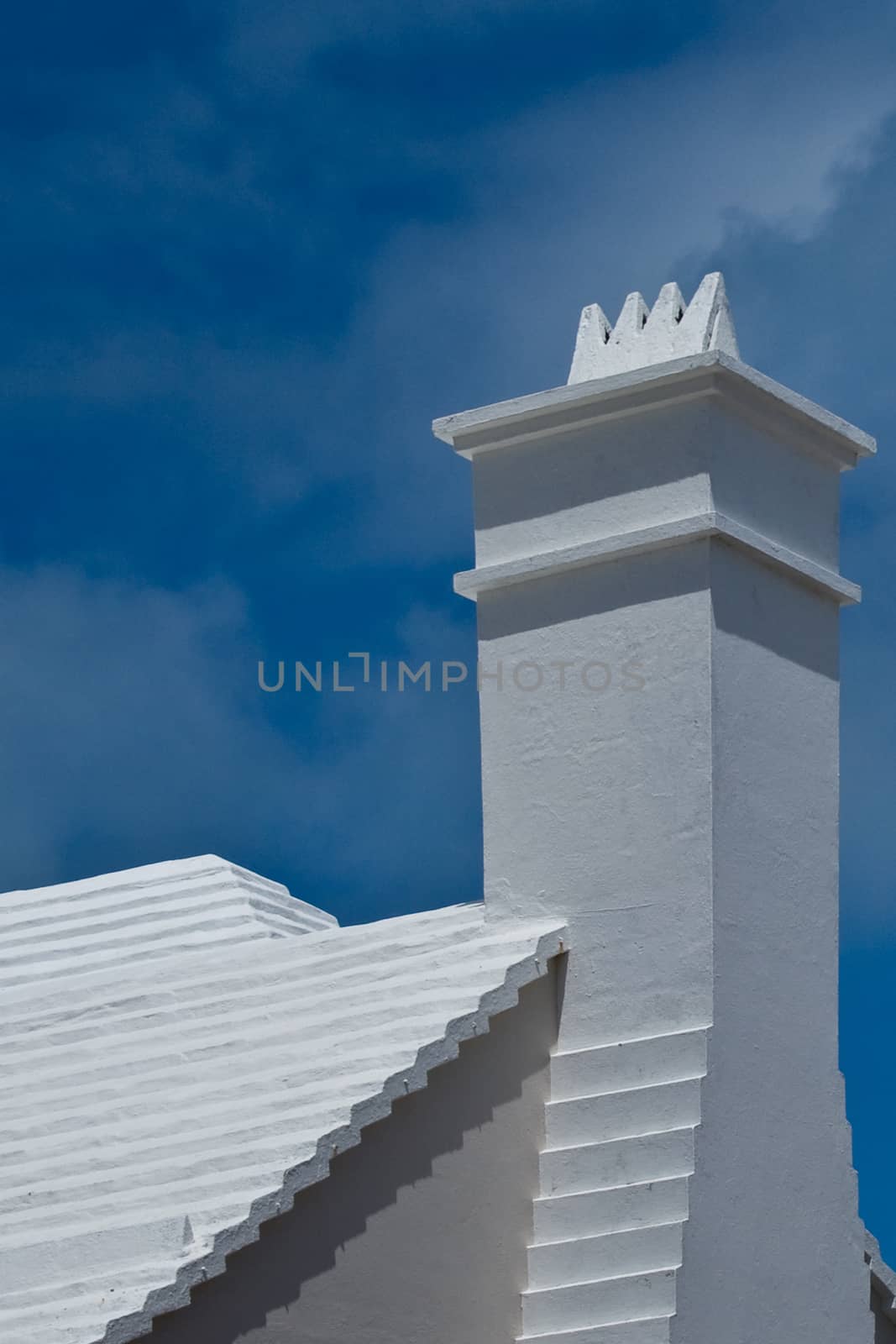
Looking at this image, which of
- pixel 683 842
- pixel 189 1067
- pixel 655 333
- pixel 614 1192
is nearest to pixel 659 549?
pixel 655 333

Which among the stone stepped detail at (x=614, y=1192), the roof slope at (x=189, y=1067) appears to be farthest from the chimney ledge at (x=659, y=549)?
the stone stepped detail at (x=614, y=1192)

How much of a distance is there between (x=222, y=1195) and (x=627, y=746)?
338cm

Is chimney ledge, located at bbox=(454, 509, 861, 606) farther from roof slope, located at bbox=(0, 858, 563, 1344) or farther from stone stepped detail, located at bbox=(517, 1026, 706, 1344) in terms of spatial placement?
stone stepped detail, located at bbox=(517, 1026, 706, 1344)

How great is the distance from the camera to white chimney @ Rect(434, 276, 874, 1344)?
11.7m

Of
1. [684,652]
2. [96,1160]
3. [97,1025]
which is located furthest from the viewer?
[97,1025]

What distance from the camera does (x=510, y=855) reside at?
12.7 m

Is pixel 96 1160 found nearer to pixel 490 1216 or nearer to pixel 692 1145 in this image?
pixel 490 1216

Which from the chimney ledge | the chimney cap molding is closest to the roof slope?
the chimney ledge

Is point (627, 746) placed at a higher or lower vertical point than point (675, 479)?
lower

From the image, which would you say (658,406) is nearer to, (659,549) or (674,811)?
(659,549)

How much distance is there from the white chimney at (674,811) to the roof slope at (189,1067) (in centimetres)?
70

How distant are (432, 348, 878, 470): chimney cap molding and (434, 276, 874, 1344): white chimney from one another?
0.05 ft

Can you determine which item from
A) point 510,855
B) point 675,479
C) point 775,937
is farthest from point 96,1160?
point 675,479

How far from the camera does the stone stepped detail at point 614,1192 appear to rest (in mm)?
11359
